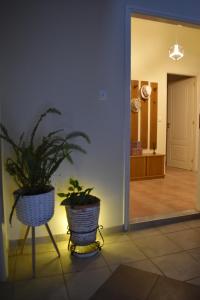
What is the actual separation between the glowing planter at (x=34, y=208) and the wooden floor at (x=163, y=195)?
3.84 ft

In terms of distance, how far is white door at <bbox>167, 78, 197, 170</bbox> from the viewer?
18.0ft

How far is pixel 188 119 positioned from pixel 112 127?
3816mm

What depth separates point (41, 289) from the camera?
1577 mm

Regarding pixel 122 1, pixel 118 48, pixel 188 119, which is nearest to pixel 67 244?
pixel 118 48

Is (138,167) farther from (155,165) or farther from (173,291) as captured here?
(173,291)

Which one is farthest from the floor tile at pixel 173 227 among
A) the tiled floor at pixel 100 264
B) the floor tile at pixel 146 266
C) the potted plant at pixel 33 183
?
the potted plant at pixel 33 183

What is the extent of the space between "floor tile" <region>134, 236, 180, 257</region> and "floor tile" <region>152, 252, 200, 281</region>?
7cm

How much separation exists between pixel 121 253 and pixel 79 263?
358 mm

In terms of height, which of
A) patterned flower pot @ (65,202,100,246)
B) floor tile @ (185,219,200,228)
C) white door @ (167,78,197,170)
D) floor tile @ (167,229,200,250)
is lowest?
floor tile @ (167,229,200,250)

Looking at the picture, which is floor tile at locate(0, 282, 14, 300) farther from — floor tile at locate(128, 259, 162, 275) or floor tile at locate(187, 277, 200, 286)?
floor tile at locate(187, 277, 200, 286)

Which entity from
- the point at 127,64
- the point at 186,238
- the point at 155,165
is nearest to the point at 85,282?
the point at 186,238

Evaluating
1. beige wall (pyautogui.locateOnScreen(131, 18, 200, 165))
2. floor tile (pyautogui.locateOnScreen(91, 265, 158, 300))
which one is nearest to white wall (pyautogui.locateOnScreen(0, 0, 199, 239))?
floor tile (pyautogui.locateOnScreen(91, 265, 158, 300))

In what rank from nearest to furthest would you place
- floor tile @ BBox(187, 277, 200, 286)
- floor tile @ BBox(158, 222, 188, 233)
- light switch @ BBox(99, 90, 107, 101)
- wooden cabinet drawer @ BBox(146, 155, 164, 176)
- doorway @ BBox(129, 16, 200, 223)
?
floor tile @ BBox(187, 277, 200, 286) < light switch @ BBox(99, 90, 107, 101) < floor tile @ BBox(158, 222, 188, 233) < doorway @ BBox(129, 16, 200, 223) < wooden cabinet drawer @ BBox(146, 155, 164, 176)

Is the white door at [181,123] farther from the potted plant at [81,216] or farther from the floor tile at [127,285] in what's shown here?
the floor tile at [127,285]
